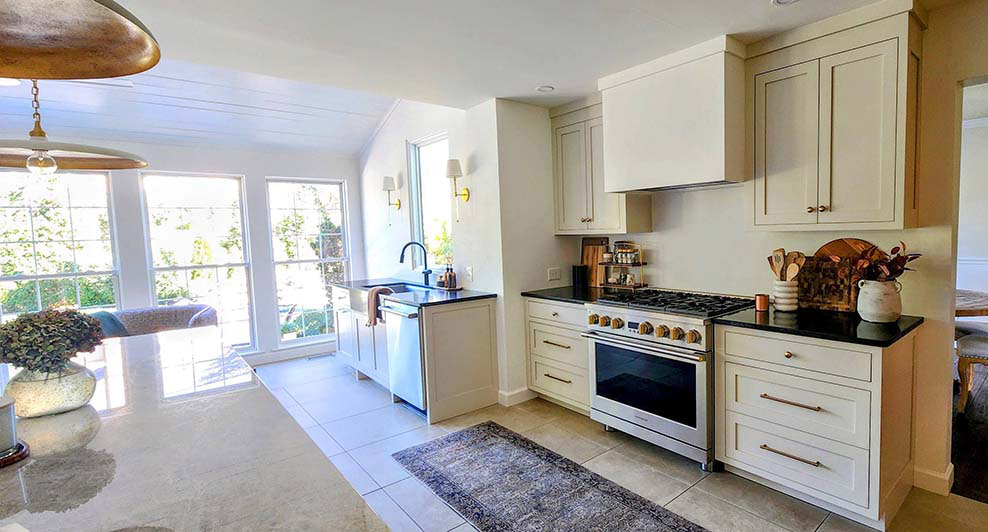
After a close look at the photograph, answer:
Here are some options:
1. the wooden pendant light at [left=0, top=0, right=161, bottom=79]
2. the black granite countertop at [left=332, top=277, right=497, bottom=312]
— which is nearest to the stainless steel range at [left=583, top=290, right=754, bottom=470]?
the black granite countertop at [left=332, top=277, right=497, bottom=312]

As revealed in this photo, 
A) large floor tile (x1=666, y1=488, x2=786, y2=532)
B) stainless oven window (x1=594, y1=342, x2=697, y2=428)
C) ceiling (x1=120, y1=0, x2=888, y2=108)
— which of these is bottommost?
large floor tile (x1=666, y1=488, x2=786, y2=532)

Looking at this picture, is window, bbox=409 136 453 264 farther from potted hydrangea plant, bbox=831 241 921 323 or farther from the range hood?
potted hydrangea plant, bbox=831 241 921 323

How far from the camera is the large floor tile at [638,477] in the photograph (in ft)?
7.98

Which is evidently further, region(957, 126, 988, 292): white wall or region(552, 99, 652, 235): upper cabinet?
region(957, 126, 988, 292): white wall

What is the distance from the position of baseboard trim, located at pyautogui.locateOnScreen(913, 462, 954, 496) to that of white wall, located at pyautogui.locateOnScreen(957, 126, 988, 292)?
4806 mm

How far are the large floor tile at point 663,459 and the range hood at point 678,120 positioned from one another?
1.68 metres

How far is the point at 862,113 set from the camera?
2232mm

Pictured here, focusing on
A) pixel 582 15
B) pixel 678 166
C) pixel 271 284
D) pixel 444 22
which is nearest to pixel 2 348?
pixel 444 22

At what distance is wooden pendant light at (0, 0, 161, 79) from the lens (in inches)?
31.4

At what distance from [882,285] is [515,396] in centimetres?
253

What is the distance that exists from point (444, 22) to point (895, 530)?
3.20 m

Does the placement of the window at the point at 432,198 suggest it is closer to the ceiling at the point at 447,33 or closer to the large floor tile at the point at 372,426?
the ceiling at the point at 447,33

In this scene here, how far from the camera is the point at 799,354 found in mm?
2197

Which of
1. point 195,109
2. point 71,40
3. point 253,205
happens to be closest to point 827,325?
point 71,40
